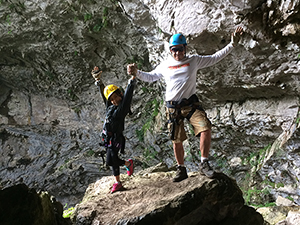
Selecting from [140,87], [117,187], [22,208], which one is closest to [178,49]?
[117,187]

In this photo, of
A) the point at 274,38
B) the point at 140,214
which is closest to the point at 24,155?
the point at 140,214

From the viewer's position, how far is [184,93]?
428 centimetres

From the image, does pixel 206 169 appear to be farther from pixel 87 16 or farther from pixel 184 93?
pixel 87 16

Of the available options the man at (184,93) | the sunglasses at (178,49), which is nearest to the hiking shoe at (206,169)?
the man at (184,93)

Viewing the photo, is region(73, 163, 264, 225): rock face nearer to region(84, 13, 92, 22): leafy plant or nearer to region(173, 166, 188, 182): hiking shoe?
region(173, 166, 188, 182): hiking shoe

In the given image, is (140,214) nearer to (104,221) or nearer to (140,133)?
(104,221)

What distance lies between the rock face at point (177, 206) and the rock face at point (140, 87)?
3290 millimetres

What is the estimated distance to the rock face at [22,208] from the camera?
3090 mm

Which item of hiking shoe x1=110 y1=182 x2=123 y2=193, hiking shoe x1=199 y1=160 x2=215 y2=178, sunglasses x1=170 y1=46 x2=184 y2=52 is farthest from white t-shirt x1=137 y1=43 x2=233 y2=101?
hiking shoe x1=110 y1=182 x2=123 y2=193

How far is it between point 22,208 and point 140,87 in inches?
418

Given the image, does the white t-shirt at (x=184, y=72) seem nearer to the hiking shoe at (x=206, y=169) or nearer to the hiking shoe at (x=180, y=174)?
the hiking shoe at (x=206, y=169)

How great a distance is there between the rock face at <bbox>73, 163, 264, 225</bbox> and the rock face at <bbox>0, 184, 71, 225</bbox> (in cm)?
72

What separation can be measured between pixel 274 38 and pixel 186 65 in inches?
91.9

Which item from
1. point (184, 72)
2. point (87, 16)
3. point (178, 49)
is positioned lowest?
point (184, 72)
